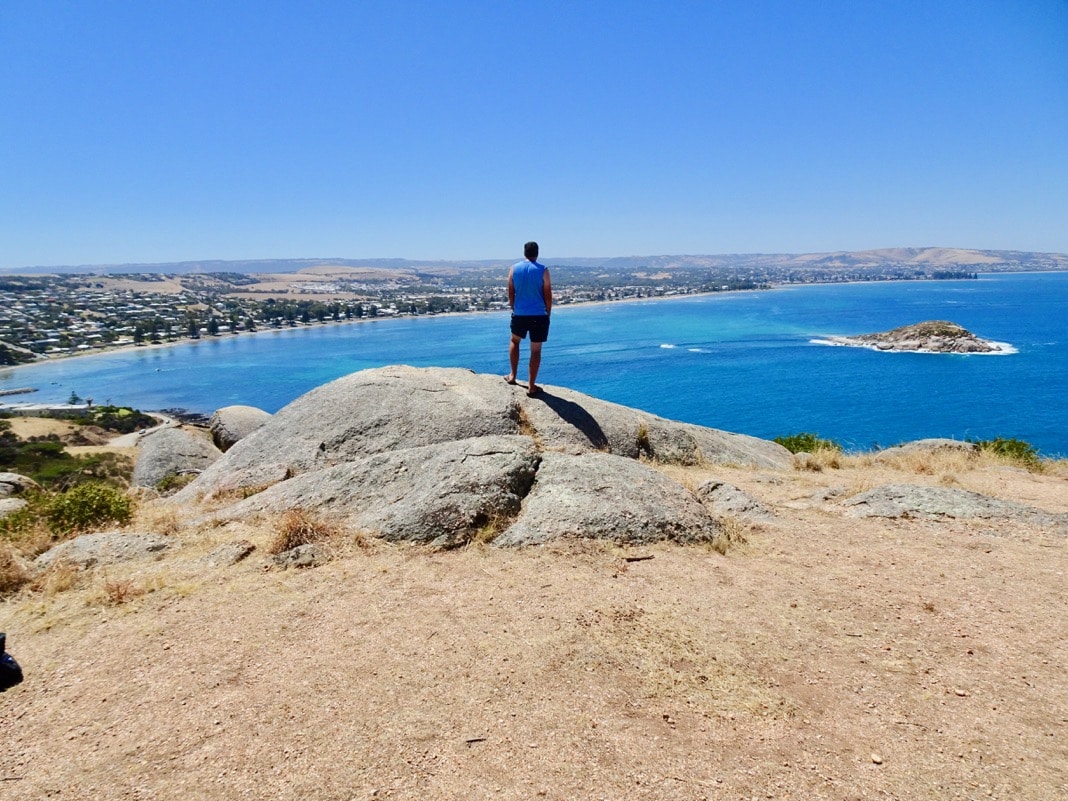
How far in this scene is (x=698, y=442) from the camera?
12930mm

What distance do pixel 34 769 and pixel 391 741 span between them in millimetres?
2239

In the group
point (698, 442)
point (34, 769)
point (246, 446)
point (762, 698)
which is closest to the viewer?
point (34, 769)

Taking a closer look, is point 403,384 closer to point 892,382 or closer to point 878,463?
point 878,463

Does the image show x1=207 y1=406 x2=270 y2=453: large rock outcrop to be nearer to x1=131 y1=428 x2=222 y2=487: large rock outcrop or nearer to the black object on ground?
x1=131 y1=428 x2=222 y2=487: large rock outcrop

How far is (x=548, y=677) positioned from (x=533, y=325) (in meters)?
6.40

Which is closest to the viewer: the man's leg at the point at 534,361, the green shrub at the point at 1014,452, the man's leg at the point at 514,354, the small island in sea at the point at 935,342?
the man's leg at the point at 534,361

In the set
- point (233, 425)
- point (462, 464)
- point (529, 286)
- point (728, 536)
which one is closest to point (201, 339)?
point (233, 425)

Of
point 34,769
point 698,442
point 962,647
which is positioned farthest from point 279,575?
point 698,442

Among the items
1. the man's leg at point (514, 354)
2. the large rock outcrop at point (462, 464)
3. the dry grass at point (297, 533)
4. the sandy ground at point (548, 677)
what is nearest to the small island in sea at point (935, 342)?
the large rock outcrop at point (462, 464)

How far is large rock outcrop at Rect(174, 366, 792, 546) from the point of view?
7.39 m

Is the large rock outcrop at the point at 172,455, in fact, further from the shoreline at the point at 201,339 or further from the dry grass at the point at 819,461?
the shoreline at the point at 201,339

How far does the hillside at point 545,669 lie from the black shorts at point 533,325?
4151 mm

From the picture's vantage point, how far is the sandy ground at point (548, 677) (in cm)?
380

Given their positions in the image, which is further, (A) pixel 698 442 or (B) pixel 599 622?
(A) pixel 698 442
